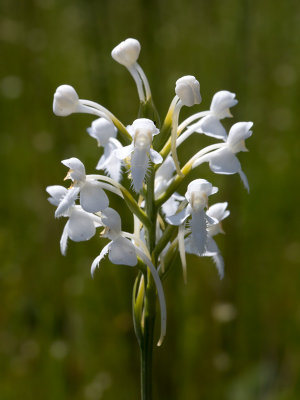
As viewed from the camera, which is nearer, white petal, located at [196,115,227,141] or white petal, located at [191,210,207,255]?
white petal, located at [191,210,207,255]

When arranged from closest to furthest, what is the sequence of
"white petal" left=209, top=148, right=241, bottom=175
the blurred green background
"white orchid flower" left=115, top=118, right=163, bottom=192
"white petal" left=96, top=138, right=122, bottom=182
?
"white orchid flower" left=115, top=118, right=163, bottom=192
"white petal" left=209, top=148, right=241, bottom=175
"white petal" left=96, top=138, right=122, bottom=182
the blurred green background

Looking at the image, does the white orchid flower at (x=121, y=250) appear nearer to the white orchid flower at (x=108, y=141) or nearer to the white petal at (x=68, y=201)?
the white petal at (x=68, y=201)

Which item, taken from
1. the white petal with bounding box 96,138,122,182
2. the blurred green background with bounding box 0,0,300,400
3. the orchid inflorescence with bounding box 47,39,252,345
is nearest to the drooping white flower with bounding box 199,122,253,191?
the orchid inflorescence with bounding box 47,39,252,345

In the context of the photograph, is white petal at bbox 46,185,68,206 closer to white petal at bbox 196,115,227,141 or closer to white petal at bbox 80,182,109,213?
white petal at bbox 80,182,109,213

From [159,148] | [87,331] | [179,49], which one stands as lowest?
[87,331]
